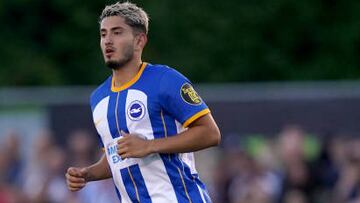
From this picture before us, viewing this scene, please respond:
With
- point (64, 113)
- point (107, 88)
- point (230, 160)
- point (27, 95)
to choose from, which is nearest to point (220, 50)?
point (27, 95)

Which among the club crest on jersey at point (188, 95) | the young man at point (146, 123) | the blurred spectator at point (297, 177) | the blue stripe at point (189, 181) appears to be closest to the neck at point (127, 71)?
the young man at point (146, 123)

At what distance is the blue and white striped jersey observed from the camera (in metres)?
8.36

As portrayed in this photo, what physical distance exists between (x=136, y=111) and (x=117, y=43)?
17.0 inches

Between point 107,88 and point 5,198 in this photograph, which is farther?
point 5,198

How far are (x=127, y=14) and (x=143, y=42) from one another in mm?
205

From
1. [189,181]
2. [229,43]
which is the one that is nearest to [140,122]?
[189,181]

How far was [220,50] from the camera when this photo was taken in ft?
80.4

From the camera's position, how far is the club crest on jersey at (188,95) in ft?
27.5

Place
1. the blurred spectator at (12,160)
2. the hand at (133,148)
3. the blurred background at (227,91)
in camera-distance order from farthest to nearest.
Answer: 1. the blurred spectator at (12,160)
2. the blurred background at (227,91)
3. the hand at (133,148)

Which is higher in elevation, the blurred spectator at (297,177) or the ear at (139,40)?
the ear at (139,40)

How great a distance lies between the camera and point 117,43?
27.7 feet

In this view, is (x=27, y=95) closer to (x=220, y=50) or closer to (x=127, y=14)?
(x=220, y=50)

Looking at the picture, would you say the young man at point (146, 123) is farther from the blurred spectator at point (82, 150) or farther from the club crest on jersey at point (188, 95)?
the blurred spectator at point (82, 150)

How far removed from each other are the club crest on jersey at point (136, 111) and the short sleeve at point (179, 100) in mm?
131
